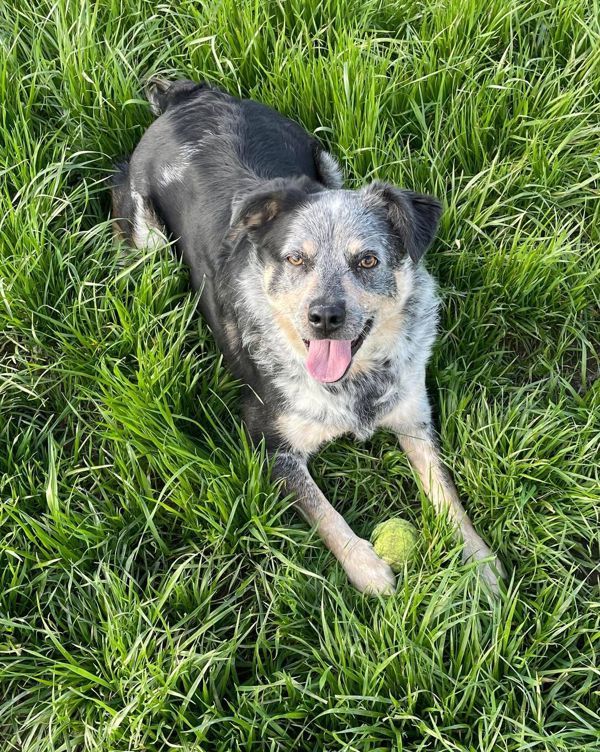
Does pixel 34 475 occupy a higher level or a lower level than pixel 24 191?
lower

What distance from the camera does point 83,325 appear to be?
334 centimetres

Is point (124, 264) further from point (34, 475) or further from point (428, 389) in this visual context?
point (428, 389)

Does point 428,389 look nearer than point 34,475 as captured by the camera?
No

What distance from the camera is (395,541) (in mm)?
2904

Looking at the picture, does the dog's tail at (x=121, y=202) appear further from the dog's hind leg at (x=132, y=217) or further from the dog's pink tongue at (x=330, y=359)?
the dog's pink tongue at (x=330, y=359)

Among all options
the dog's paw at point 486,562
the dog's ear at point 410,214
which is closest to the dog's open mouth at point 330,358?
the dog's ear at point 410,214

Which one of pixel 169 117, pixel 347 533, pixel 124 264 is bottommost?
pixel 347 533

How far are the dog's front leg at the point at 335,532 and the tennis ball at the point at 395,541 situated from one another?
42 millimetres

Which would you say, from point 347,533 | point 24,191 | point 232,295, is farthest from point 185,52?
point 347,533

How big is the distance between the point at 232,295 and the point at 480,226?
130cm

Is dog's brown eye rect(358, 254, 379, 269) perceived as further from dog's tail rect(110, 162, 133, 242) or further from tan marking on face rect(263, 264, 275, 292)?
dog's tail rect(110, 162, 133, 242)

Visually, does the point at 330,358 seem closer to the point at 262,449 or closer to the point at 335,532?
the point at 262,449

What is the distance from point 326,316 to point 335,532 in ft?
2.88

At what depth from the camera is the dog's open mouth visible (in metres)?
2.93
